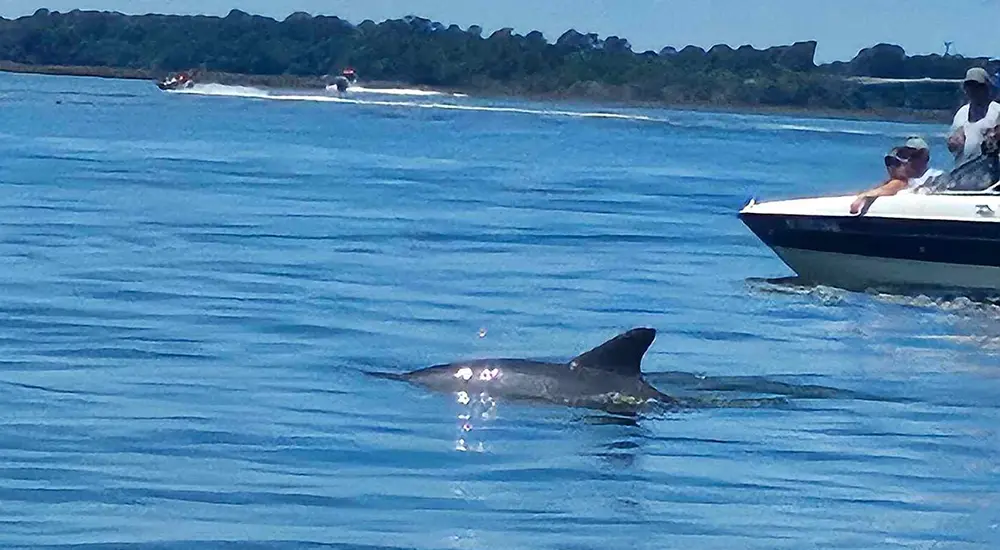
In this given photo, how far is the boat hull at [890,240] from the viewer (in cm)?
2309

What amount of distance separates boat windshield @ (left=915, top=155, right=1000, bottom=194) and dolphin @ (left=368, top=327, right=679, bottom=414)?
740 cm

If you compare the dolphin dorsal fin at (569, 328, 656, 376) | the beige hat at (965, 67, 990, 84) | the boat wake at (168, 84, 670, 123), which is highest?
the beige hat at (965, 67, 990, 84)

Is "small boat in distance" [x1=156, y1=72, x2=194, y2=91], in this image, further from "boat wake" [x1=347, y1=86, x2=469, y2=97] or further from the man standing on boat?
the man standing on boat

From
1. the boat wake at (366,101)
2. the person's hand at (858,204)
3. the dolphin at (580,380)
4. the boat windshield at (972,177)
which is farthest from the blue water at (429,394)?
the boat wake at (366,101)

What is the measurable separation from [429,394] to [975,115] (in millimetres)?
7949

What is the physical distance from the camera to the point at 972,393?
1764 centimetres

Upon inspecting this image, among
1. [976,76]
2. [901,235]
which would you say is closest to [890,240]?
[901,235]

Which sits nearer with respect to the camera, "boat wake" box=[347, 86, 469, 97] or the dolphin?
the dolphin

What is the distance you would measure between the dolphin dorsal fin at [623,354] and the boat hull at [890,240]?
323 inches

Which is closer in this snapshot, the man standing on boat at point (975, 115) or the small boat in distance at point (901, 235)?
the man standing on boat at point (975, 115)

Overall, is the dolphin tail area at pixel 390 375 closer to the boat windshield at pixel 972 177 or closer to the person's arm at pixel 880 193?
the boat windshield at pixel 972 177

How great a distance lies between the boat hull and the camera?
23.1m

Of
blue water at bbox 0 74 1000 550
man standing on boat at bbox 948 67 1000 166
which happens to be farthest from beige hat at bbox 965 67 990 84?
blue water at bbox 0 74 1000 550

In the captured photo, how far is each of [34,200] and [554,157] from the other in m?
33.4
